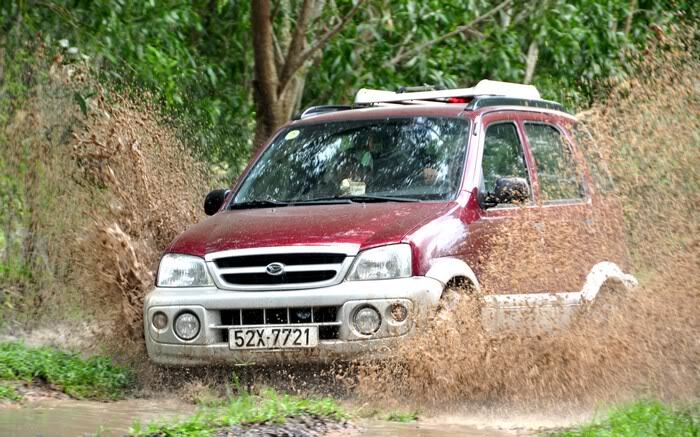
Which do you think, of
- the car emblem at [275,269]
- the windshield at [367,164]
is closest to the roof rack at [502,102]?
the windshield at [367,164]

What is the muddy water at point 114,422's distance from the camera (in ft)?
20.2

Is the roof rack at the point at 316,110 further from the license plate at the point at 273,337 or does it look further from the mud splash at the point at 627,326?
the license plate at the point at 273,337

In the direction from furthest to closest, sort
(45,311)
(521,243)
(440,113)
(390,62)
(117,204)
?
1. (390,62)
2. (45,311)
3. (117,204)
4. (440,113)
5. (521,243)

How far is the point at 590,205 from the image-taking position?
848cm

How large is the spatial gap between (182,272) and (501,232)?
194 cm

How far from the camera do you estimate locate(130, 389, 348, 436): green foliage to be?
5.66 metres

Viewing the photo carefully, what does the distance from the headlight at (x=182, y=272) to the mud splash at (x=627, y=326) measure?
1.09 m

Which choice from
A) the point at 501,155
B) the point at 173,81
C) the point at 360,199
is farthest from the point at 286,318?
the point at 173,81

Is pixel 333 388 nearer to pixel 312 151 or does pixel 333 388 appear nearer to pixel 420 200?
pixel 420 200

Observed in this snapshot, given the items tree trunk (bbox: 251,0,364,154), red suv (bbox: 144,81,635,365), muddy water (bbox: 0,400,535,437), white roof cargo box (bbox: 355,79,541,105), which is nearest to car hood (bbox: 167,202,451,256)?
red suv (bbox: 144,81,635,365)

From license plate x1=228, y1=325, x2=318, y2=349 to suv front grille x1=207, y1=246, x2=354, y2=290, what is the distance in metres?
0.24

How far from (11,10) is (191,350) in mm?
5186

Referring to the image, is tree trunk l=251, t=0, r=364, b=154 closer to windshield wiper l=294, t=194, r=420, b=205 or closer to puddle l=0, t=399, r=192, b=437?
windshield wiper l=294, t=194, r=420, b=205

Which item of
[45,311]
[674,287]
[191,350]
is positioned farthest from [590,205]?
[45,311]
